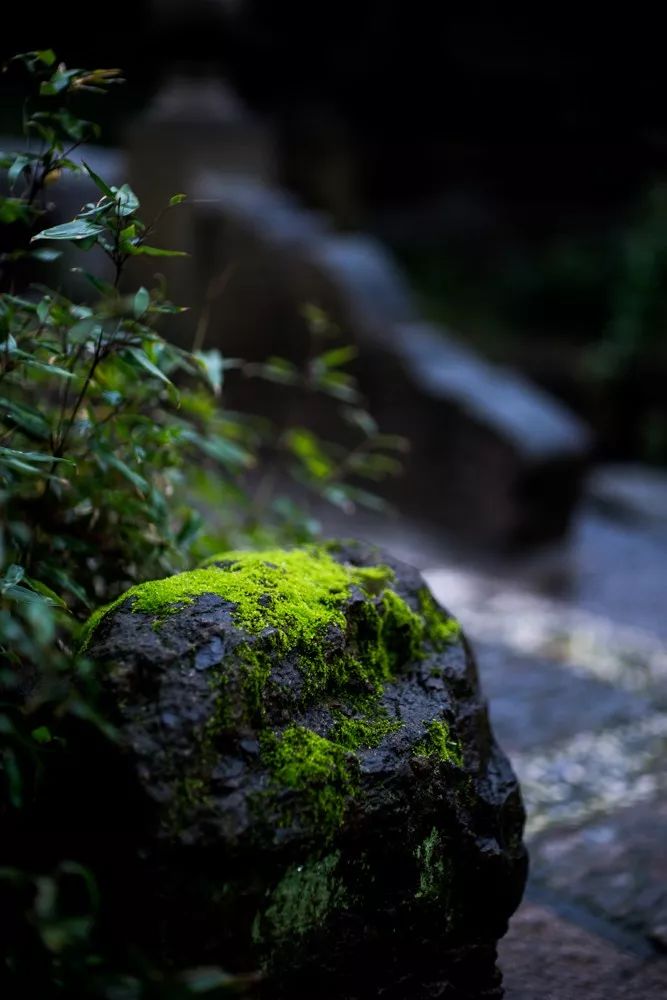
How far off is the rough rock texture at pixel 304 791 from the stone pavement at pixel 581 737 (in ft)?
1.18

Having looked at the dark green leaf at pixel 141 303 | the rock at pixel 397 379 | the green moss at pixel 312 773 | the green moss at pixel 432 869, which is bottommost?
the green moss at pixel 432 869

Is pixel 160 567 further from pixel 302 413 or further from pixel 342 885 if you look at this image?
pixel 302 413

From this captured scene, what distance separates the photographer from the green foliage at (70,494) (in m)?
1.23

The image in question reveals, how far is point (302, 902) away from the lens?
1.41m

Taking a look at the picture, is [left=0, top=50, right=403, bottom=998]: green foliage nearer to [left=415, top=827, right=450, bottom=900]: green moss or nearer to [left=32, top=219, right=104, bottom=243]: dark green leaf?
[left=32, top=219, right=104, bottom=243]: dark green leaf

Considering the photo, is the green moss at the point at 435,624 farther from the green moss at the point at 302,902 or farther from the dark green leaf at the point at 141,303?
the dark green leaf at the point at 141,303

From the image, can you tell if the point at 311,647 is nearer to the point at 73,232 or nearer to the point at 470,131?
the point at 73,232

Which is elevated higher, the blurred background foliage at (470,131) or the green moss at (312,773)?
the blurred background foliage at (470,131)

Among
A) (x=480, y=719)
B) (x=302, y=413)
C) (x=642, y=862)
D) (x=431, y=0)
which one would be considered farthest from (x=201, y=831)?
(x=431, y=0)

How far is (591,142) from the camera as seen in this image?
1259 cm

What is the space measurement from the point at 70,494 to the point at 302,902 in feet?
2.95

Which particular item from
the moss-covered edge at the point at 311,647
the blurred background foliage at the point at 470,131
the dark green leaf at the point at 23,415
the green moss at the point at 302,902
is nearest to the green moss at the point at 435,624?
the moss-covered edge at the point at 311,647

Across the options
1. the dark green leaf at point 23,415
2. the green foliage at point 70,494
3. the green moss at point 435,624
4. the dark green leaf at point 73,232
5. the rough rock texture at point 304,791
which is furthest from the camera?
the green moss at point 435,624

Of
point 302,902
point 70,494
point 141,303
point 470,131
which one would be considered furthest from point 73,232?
point 470,131
